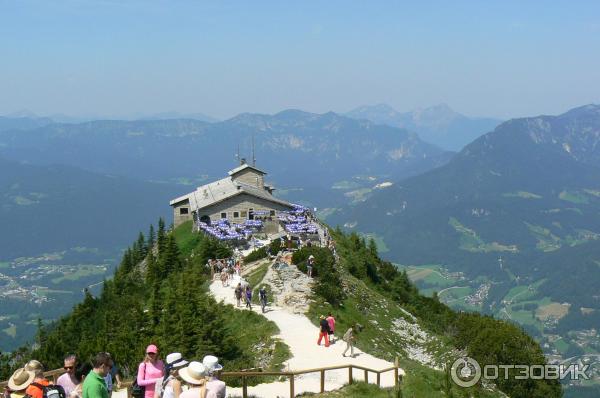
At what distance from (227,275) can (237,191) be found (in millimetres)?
22536

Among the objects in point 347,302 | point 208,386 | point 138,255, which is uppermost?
point 208,386

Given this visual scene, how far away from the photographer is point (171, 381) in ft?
42.7

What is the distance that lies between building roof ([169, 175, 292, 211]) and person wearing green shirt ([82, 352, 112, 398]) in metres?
52.5

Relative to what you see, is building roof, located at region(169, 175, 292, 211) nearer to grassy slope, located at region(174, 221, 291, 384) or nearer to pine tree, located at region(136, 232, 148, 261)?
pine tree, located at region(136, 232, 148, 261)

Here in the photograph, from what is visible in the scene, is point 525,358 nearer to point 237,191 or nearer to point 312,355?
point 312,355

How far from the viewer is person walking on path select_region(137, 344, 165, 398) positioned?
45.7 ft

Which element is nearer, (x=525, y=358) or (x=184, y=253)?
(x=525, y=358)

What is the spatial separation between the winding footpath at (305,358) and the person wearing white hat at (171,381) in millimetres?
6397

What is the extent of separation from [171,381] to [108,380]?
4.98ft

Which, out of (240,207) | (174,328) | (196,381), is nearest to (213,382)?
(196,381)

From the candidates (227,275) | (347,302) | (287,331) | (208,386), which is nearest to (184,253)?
(227,275)

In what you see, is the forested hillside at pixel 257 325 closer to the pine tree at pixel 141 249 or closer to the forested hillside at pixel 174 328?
the forested hillside at pixel 174 328

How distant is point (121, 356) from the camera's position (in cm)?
2558

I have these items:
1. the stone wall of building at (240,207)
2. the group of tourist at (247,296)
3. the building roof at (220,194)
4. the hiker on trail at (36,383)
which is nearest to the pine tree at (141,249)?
the building roof at (220,194)
